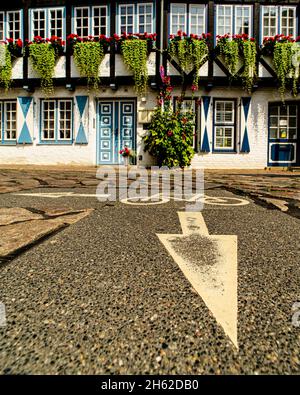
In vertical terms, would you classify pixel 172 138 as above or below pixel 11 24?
below

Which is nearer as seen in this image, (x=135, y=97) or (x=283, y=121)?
(x=135, y=97)

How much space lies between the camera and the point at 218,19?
12234 mm

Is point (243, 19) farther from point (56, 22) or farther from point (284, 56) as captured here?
point (56, 22)

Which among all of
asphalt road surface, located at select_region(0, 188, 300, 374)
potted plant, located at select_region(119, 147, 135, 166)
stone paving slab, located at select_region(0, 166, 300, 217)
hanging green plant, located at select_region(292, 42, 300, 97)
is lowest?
asphalt road surface, located at select_region(0, 188, 300, 374)

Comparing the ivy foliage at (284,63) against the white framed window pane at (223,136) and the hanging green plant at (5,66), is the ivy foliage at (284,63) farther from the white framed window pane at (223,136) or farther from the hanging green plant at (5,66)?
the hanging green plant at (5,66)

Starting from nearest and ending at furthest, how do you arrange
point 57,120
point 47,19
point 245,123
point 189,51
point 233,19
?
point 189,51
point 233,19
point 245,123
point 47,19
point 57,120

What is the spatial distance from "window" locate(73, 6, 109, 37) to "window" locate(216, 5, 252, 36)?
3.94 m

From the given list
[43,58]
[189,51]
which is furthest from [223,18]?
[43,58]

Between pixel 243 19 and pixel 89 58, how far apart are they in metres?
5.47

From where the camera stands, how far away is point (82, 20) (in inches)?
501

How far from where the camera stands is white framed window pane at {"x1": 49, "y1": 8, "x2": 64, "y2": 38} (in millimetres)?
12789

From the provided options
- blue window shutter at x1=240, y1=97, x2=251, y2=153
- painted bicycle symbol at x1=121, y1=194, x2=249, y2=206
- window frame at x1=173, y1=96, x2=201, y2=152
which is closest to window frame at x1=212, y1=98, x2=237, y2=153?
blue window shutter at x1=240, y1=97, x2=251, y2=153

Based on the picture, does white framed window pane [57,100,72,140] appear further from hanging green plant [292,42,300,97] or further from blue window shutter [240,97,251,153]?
hanging green plant [292,42,300,97]

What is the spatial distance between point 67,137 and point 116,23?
4.35 m
